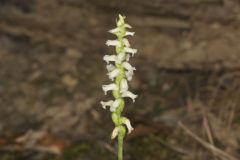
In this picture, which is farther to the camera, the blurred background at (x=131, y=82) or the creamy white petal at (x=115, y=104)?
the blurred background at (x=131, y=82)

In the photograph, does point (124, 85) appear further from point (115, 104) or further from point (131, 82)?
point (131, 82)

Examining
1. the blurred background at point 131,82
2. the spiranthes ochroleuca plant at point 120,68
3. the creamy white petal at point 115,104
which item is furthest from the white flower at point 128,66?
the blurred background at point 131,82

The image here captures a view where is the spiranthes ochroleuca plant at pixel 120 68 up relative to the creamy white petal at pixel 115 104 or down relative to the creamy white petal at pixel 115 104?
up

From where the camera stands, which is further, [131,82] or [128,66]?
[131,82]

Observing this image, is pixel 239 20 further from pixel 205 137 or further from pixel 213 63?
pixel 205 137

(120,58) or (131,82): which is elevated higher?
(131,82)

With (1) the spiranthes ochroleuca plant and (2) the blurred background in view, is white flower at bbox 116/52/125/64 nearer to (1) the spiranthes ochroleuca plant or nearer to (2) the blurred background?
(1) the spiranthes ochroleuca plant

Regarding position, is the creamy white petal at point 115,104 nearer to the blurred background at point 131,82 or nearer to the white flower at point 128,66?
the white flower at point 128,66

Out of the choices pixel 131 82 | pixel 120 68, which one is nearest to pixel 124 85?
pixel 120 68
